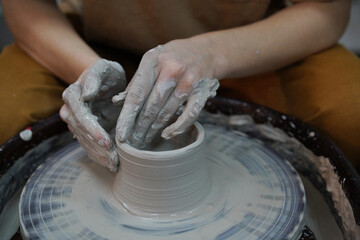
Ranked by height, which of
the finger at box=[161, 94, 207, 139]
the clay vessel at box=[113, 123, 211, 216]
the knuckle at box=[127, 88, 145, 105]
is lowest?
the clay vessel at box=[113, 123, 211, 216]

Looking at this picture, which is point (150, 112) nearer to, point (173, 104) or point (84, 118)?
point (173, 104)

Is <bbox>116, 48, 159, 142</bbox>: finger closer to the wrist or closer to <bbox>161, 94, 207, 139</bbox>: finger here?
<bbox>161, 94, 207, 139</bbox>: finger

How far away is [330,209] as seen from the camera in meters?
1.12

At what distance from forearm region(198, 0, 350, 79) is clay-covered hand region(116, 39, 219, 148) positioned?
0.21 metres

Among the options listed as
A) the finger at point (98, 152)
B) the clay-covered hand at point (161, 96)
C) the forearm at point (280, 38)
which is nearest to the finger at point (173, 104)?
the clay-covered hand at point (161, 96)

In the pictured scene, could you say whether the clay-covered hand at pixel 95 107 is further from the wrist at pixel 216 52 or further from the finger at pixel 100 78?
the wrist at pixel 216 52

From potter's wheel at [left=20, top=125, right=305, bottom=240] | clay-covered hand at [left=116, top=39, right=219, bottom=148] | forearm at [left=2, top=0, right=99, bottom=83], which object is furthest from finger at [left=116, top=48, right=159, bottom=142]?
forearm at [left=2, top=0, right=99, bottom=83]

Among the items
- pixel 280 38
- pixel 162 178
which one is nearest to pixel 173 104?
pixel 162 178

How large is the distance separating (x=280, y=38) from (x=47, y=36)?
0.81 meters

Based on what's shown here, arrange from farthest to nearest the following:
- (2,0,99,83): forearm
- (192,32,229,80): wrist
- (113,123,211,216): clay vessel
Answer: (2,0,99,83): forearm
(192,32,229,80): wrist
(113,123,211,216): clay vessel

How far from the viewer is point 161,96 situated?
3.16ft

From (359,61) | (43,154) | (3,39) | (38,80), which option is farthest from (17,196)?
(3,39)

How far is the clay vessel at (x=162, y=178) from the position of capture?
0.90 meters

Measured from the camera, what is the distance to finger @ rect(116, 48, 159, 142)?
931mm
